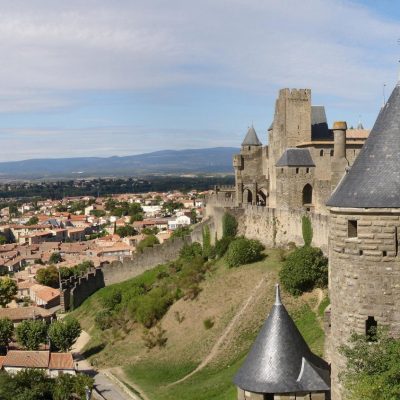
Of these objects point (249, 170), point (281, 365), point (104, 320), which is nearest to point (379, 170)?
point (281, 365)

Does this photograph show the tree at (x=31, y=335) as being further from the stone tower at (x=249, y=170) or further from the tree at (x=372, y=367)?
the tree at (x=372, y=367)

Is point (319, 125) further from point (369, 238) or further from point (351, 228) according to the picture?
point (369, 238)

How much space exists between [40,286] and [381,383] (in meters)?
57.1

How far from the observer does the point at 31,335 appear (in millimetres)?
40844

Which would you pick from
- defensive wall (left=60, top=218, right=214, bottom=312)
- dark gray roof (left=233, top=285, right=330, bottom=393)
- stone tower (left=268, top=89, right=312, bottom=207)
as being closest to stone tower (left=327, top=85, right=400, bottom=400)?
dark gray roof (left=233, top=285, right=330, bottom=393)

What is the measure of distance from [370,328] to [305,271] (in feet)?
63.7

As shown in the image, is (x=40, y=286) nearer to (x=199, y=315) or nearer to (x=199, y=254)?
(x=199, y=254)

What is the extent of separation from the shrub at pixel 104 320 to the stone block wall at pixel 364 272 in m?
31.1

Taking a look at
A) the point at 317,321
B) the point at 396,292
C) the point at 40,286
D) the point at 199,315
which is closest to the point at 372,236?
the point at 396,292

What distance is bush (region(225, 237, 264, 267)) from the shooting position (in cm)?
3503

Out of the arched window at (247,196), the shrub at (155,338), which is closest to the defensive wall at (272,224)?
the arched window at (247,196)

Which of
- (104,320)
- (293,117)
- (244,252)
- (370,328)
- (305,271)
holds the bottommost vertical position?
(104,320)

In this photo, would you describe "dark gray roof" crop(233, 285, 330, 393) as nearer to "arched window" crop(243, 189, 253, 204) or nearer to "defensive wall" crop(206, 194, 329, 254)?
"defensive wall" crop(206, 194, 329, 254)

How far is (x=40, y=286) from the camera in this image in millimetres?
62938
